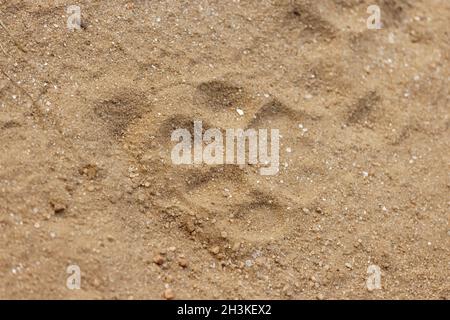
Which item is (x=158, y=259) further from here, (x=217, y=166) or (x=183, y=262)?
(x=217, y=166)

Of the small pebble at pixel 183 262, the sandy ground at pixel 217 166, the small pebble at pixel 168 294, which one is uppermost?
the sandy ground at pixel 217 166

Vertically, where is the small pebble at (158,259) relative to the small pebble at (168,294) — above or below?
above

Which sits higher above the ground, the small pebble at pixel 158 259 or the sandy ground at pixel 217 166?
the sandy ground at pixel 217 166

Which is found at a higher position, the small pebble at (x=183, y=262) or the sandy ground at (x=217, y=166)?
the sandy ground at (x=217, y=166)

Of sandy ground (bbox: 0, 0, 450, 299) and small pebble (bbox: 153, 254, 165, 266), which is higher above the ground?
sandy ground (bbox: 0, 0, 450, 299)

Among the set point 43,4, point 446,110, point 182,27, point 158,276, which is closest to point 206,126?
point 182,27

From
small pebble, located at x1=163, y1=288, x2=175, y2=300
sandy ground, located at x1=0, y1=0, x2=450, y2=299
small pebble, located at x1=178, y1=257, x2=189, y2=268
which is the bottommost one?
small pebble, located at x1=163, y1=288, x2=175, y2=300

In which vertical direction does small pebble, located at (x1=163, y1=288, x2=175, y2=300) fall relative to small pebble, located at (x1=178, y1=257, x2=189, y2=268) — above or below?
below
